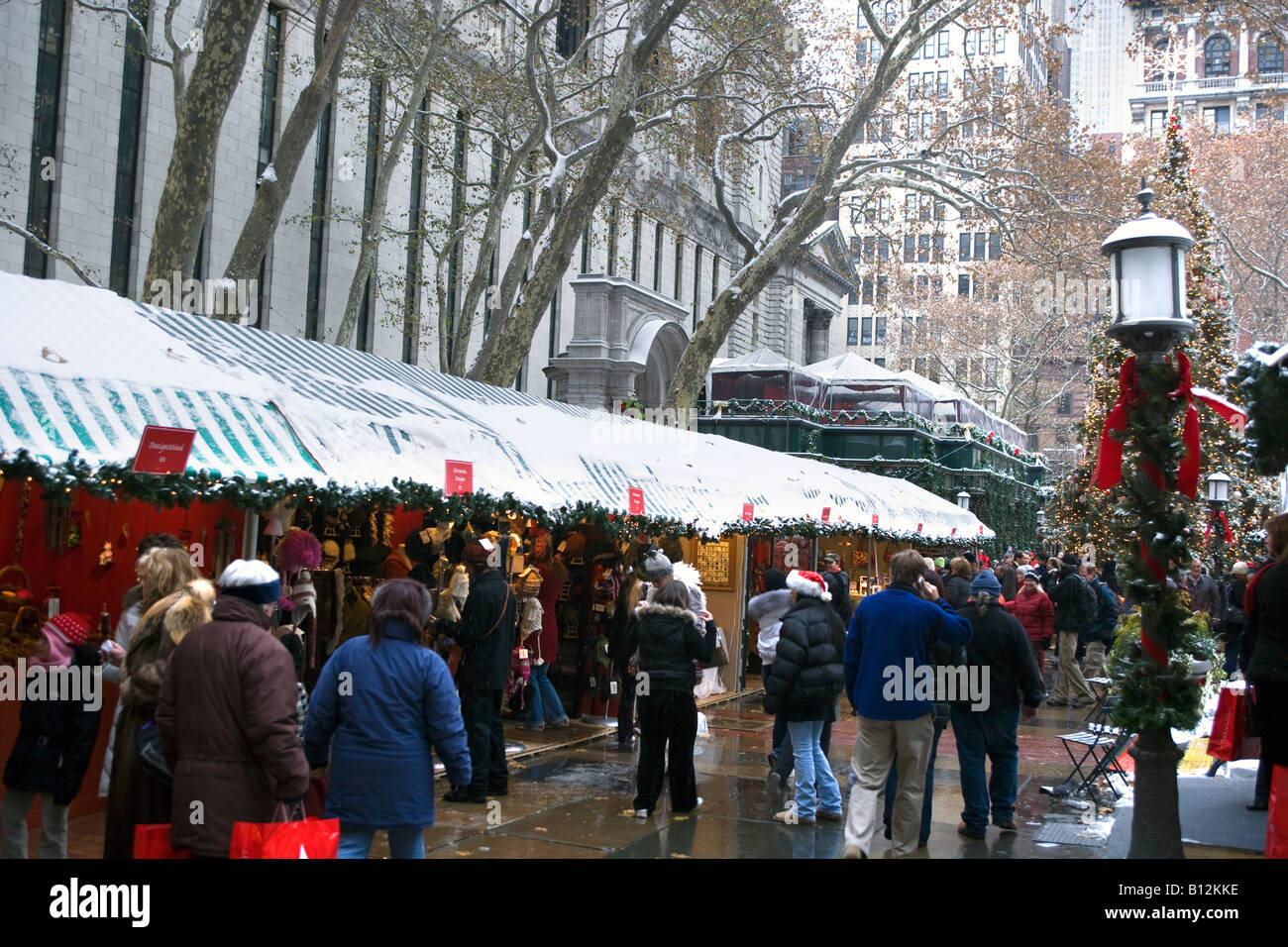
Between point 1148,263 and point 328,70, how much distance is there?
1053cm

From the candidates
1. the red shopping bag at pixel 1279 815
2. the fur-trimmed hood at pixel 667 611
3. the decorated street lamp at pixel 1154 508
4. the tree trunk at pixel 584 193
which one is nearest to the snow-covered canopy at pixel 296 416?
the fur-trimmed hood at pixel 667 611

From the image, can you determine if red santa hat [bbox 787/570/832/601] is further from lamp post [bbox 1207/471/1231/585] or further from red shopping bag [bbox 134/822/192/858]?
lamp post [bbox 1207/471/1231/585]

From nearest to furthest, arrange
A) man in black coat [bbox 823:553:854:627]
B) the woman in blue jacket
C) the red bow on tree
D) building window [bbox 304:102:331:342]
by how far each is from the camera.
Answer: the woman in blue jacket < the red bow on tree < man in black coat [bbox 823:553:854:627] < building window [bbox 304:102:331:342]

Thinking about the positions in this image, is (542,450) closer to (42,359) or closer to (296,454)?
(296,454)

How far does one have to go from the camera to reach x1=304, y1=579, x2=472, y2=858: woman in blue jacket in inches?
199

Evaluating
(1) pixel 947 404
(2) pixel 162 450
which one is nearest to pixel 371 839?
(2) pixel 162 450

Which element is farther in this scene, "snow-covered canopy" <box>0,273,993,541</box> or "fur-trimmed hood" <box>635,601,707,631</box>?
"fur-trimmed hood" <box>635,601,707,631</box>

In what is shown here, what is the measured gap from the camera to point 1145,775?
6.08 meters

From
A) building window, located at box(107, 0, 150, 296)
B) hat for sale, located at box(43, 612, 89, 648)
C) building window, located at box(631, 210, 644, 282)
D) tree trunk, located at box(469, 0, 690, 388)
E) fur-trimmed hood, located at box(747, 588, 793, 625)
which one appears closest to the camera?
hat for sale, located at box(43, 612, 89, 648)

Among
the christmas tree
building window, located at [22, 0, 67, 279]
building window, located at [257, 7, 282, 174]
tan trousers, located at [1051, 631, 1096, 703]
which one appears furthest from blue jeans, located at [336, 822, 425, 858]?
building window, located at [257, 7, 282, 174]

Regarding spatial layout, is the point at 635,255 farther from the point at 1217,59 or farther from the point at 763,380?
the point at 1217,59

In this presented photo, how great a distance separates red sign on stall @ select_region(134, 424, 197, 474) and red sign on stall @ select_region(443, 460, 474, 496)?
234 centimetres

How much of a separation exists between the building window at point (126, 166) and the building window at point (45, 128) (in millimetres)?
1193

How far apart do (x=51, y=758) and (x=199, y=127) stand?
27.5 ft
